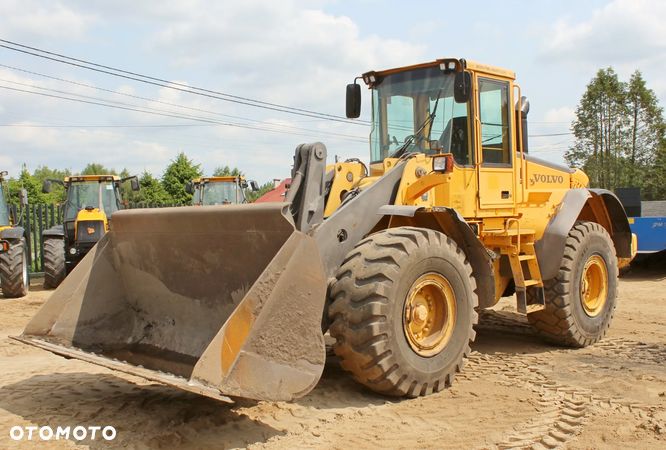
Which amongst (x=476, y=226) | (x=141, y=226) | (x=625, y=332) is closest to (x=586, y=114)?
(x=625, y=332)

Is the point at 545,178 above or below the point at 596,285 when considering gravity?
above

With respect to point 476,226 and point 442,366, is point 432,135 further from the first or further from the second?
point 442,366

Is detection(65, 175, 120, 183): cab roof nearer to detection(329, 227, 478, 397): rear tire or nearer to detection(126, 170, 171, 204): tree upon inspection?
detection(329, 227, 478, 397): rear tire

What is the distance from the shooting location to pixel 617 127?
3259 centimetres

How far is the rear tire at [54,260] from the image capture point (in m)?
14.3

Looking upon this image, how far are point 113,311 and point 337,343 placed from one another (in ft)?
6.70

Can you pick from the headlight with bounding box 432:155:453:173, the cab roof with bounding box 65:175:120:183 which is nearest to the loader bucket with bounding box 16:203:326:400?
the headlight with bounding box 432:155:453:173

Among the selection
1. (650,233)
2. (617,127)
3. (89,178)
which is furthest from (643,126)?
(89,178)

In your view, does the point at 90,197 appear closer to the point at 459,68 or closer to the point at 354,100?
the point at 354,100

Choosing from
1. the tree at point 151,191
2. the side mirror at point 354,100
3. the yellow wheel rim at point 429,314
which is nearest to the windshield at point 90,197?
the side mirror at point 354,100

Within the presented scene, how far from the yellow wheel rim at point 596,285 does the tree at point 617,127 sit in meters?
26.3

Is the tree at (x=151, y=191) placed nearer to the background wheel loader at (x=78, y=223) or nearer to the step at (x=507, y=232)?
the background wheel loader at (x=78, y=223)

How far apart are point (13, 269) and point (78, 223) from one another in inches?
69.3

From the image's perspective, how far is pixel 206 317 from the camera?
5.27 meters
